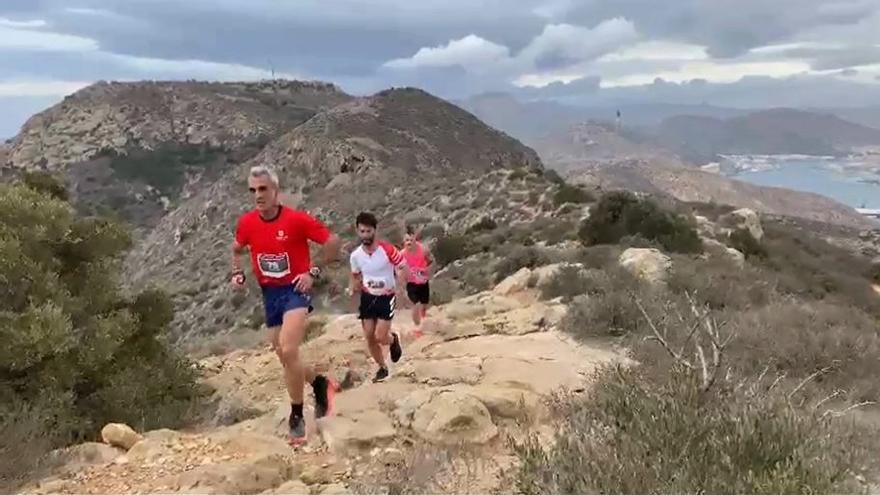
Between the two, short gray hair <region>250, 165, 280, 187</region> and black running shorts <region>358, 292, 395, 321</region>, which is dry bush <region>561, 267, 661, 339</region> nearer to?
black running shorts <region>358, 292, 395, 321</region>

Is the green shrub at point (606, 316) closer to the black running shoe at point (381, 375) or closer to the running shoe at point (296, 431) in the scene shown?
the black running shoe at point (381, 375)

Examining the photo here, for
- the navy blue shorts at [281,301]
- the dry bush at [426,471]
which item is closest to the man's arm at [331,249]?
the navy blue shorts at [281,301]

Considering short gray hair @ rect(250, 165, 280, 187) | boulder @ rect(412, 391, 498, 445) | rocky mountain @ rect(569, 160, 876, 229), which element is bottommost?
rocky mountain @ rect(569, 160, 876, 229)

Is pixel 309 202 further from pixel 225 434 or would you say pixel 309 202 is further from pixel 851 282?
pixel 225 434

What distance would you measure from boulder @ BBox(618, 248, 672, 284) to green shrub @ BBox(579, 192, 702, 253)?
15.6ft

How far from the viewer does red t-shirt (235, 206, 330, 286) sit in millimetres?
5980

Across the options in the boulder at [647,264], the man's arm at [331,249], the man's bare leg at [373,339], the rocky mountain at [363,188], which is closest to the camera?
the man's arm at [331,249]

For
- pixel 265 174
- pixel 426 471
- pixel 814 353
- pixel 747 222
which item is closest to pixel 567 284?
pixel 814 353

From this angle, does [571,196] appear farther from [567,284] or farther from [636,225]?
[567,284]

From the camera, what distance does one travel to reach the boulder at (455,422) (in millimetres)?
5812

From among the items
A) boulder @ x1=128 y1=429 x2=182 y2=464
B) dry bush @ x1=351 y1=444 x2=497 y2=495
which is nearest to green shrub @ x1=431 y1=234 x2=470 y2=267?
boulder @ x1=128 y1=429 x2=182 y2=464

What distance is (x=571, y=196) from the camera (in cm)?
2773

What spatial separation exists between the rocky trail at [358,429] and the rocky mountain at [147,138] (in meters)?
62.9

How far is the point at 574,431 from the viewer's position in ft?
14.3
